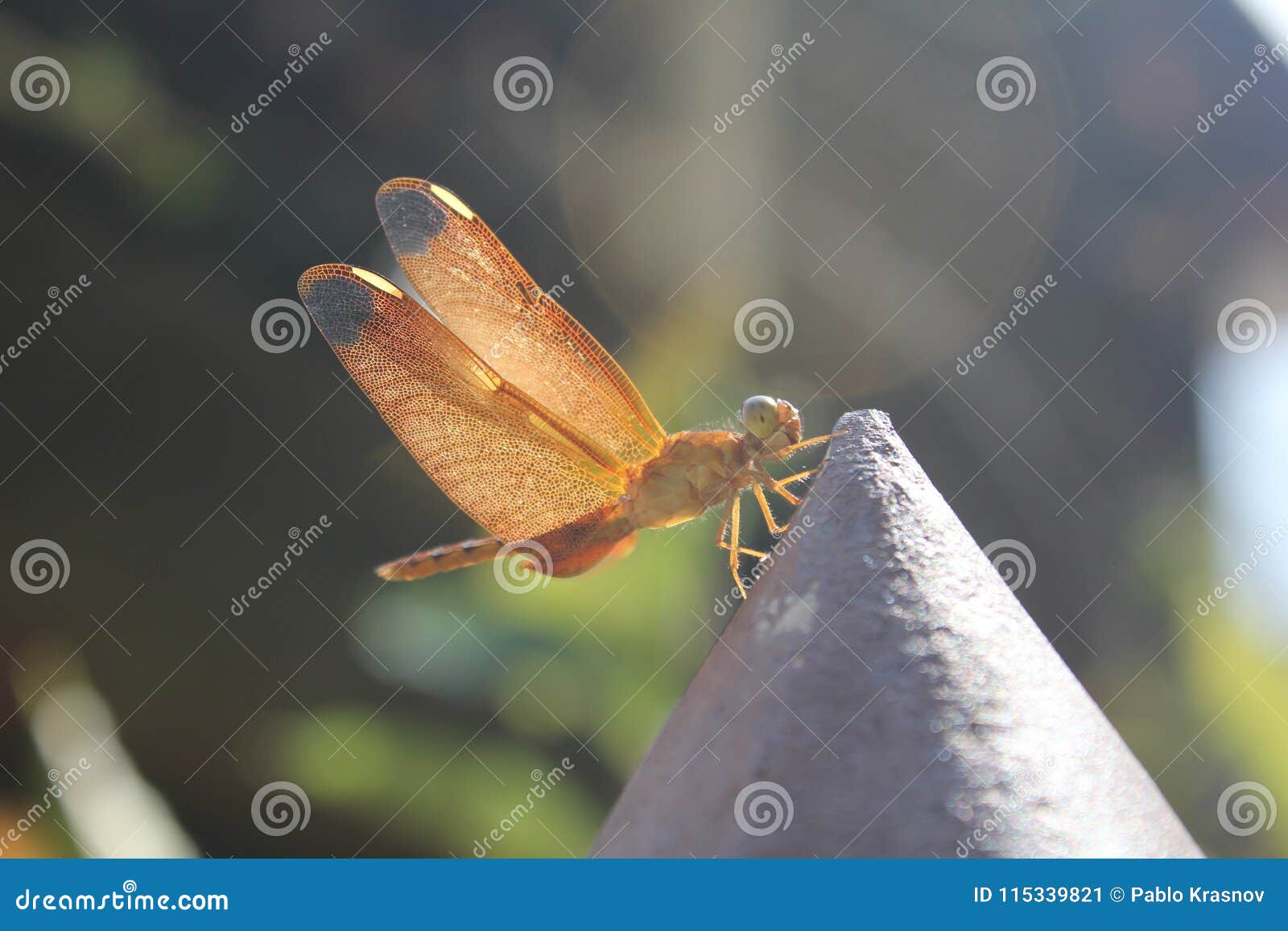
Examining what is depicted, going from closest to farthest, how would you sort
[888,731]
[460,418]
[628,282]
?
[888,731]
[460,418]
[628,282]

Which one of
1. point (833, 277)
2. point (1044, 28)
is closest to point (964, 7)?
point (1044, 28)

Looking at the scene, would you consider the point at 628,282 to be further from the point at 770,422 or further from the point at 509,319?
the point at 770,422

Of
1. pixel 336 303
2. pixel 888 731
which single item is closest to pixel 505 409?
pixel 336 303

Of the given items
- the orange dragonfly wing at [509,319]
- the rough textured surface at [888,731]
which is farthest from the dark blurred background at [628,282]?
the rough textured surface at [888,731]

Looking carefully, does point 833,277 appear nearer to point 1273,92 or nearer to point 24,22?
point 1273,92

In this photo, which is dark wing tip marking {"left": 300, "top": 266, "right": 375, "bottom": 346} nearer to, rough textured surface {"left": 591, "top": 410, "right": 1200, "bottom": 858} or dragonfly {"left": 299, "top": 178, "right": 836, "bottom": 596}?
dragonfly {"left": 299, "top": 178, "right": 836, "bottom": 596}

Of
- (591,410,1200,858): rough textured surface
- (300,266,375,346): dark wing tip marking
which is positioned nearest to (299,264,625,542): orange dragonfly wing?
(300,266,375,346): dark wing tip marking
